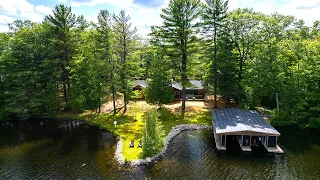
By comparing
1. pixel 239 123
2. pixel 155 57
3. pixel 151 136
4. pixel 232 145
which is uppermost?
pixel 155 57

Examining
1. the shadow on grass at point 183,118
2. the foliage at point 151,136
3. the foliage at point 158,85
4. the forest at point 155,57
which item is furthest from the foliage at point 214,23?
the foliage at point 151,136

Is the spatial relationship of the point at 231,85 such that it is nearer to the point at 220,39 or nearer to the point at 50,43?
the point at 220,39

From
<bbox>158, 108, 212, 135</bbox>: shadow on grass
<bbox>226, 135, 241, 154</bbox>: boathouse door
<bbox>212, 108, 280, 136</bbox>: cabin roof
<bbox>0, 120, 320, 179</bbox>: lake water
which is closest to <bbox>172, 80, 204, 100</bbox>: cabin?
<bbox>158, 108, 212, 135</bbox>: shadow on grass

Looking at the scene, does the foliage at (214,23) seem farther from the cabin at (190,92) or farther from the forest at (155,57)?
the cabin at (190,92)

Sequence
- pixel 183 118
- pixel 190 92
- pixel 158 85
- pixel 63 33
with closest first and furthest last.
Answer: pixel 183 118, pixel 158 85, pixel 63 33, pixel 190 92

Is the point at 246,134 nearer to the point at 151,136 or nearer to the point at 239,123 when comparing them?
the point at 239,123

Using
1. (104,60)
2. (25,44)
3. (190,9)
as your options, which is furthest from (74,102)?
(190,9)

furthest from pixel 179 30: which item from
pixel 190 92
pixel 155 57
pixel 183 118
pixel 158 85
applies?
pixel 190 92

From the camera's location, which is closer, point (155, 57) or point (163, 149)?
point (163, 149)
